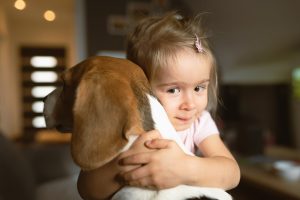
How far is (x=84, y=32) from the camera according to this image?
146 inches

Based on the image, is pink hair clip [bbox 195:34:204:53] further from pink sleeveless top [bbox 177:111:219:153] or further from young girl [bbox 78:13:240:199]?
pink sleeveless top [bbox 177:111:219:153]

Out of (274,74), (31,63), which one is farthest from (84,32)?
(31,63)

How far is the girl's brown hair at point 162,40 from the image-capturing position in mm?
1062

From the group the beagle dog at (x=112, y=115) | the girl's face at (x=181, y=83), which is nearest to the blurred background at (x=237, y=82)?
the girl's face at (x=181, y=83)

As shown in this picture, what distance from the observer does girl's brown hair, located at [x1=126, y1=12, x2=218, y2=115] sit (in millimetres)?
1062

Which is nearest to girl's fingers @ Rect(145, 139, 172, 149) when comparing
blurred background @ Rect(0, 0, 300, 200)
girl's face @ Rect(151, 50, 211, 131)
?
girl's face @ Rect(151, 50, 211, 131)

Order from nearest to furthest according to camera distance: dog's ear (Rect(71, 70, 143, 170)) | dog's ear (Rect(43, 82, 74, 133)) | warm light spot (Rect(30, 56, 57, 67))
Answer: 1. dog's ear (Rect(71, 70, 143, 170))
2. dog's ear (Rect(43, 82, 74, 133))
3. warm light spot (Rect(30, 56, 57, 67))

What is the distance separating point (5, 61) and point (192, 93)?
661cm

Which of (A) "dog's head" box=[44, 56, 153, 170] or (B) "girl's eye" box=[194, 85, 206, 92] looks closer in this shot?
(A) "dog's head" box=[44, 56, 153, 170]

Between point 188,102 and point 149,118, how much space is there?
23cm

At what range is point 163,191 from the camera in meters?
0.83

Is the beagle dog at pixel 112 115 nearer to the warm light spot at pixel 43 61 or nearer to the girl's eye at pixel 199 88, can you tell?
the girl's eye at pixel 199 88

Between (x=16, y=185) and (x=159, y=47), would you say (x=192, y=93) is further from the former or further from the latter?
(x=16, y=185)

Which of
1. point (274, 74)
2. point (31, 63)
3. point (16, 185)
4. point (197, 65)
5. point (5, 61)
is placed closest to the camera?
point (197, 65)
